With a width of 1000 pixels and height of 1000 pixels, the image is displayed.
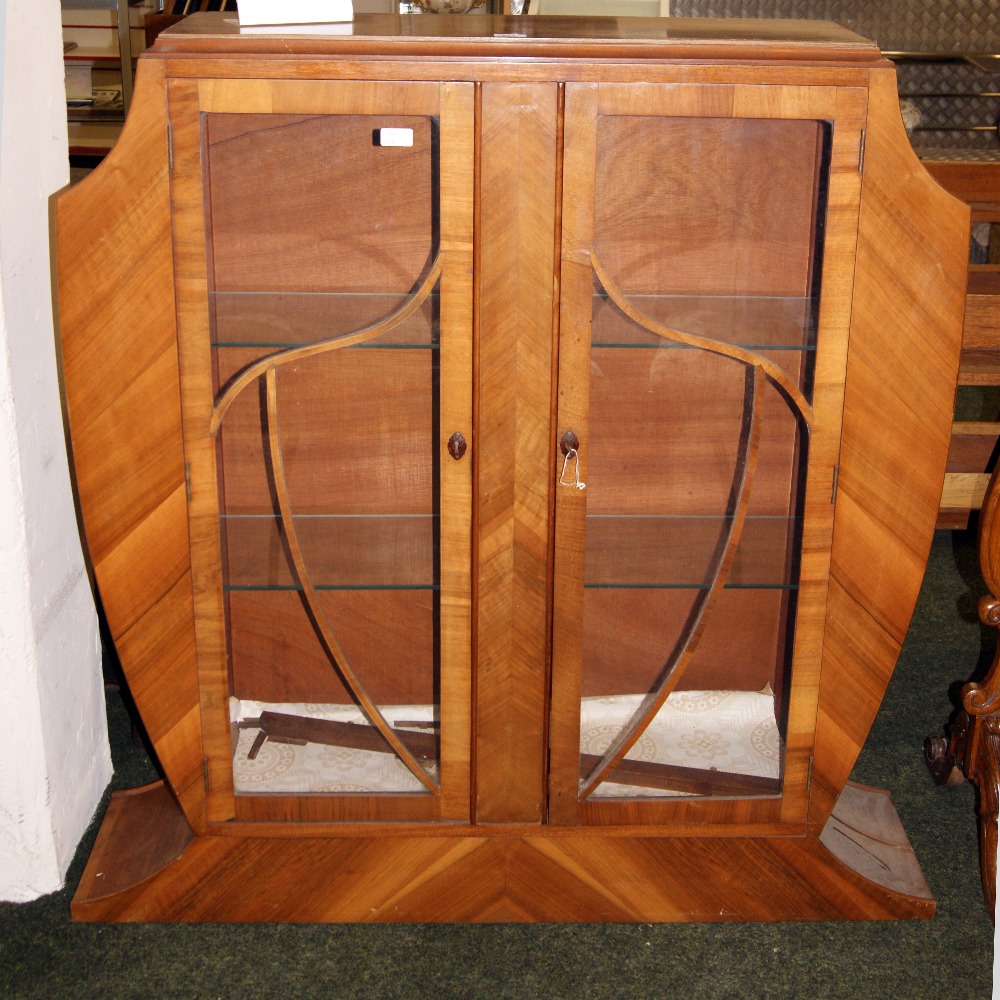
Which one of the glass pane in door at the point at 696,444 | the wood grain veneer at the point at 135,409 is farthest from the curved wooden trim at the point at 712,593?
the wood grain veneer at the point at 135,409

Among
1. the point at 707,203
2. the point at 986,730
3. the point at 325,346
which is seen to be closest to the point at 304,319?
the point at 325,346

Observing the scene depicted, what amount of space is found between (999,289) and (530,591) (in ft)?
4.08

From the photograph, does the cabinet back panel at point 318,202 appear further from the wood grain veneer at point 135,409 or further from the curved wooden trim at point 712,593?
the curved wooden trim at point 712,593

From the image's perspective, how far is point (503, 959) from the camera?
1.81 m

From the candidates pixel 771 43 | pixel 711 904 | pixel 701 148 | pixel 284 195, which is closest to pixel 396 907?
pixel 711 904

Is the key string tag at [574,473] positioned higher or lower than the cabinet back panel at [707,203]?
lower

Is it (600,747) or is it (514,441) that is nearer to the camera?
(514,441)

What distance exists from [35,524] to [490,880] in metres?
0.82

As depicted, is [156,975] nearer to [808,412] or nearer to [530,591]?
[530,591]

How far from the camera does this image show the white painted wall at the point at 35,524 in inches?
65.4

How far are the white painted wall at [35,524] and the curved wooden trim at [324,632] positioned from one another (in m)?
0.34

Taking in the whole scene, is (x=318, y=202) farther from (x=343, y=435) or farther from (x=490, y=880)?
(x=490, y=880)

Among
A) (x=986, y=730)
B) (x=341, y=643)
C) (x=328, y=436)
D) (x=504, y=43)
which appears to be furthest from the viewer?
(x=986, y=730)

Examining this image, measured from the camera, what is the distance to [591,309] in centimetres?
158
